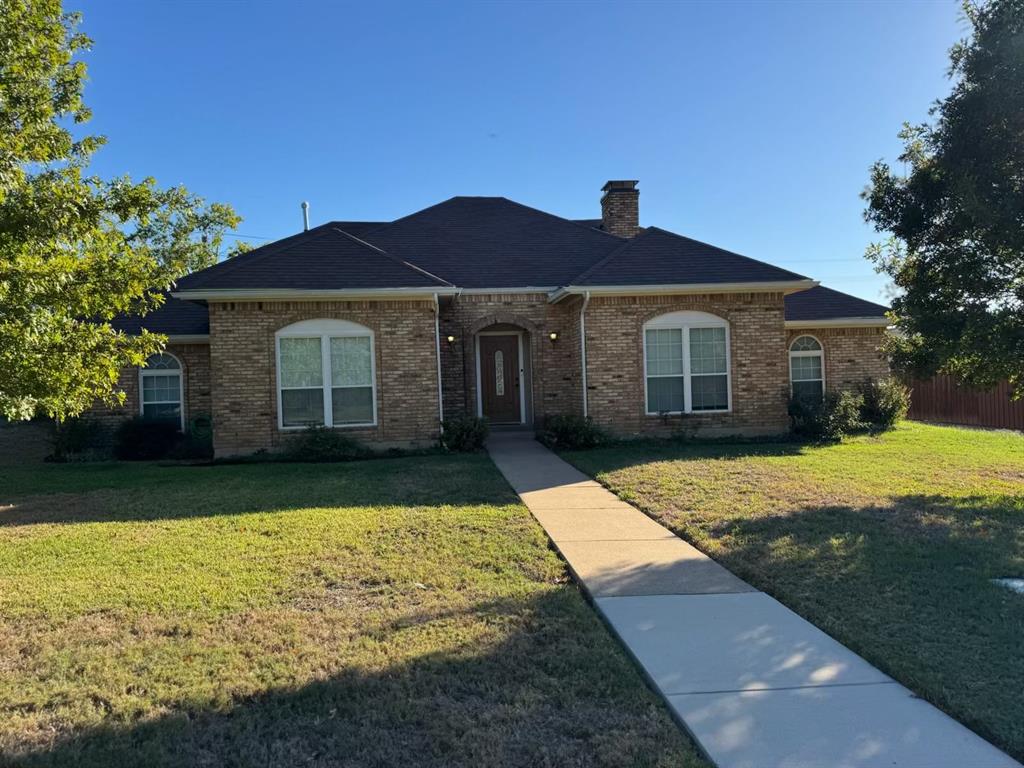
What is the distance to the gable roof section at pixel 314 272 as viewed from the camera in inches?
508

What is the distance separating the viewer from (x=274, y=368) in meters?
13.2

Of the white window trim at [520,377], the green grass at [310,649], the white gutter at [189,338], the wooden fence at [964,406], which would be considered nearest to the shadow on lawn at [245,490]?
the green grass at [310,649]

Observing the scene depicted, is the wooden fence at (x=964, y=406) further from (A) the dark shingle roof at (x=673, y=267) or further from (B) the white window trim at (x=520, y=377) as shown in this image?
(B) the white window trim at (x=520, y=377)

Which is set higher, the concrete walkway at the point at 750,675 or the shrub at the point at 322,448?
the shrub at the point at 322,448

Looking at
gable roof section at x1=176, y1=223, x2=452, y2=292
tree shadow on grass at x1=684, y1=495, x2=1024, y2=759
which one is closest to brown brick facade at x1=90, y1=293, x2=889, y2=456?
gable roof section at x1=176, y1=223, x2=452, y2=292

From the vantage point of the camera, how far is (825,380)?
693 inches

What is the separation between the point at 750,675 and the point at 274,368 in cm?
1111

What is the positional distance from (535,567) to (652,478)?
4.47 meters

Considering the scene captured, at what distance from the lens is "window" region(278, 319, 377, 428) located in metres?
13.3

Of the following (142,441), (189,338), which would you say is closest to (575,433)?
(189,338)

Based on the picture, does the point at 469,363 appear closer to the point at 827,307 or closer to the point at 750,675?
the point at 827,307

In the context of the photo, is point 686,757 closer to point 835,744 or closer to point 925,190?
point 835,744

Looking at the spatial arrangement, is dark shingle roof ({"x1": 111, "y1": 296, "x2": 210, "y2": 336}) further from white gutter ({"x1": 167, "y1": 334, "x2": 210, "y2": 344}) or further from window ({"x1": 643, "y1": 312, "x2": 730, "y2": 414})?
window ({"x1": 643, "y1": 312, "x2": 730, "y2": 414})

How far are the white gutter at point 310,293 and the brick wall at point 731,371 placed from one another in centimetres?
323
